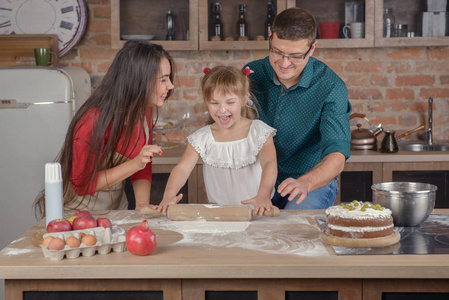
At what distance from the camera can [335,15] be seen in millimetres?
4141

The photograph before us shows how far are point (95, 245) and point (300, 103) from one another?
4.91 ft

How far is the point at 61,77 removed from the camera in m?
3.66

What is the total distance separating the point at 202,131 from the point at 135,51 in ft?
1.58

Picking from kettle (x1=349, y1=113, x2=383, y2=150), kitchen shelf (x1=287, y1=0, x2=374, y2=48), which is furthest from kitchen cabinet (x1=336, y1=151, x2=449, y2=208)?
kitchen shelf (x1=287, y1=0, x2=374, y2=48)

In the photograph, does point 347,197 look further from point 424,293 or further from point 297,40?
point 424,293

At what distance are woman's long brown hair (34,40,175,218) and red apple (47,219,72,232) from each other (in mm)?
666

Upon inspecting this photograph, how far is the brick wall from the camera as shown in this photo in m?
4.30

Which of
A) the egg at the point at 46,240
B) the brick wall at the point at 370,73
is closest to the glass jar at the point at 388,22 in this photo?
the brick wall at the point at 370,73

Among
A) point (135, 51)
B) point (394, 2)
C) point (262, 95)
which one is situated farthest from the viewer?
point (394, 2)

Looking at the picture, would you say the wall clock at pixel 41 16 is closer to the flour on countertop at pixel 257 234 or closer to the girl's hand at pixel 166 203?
the girl's hand at pixel 166 203

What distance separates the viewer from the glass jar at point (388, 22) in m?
4.07

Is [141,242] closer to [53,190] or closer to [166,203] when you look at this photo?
[53,190]

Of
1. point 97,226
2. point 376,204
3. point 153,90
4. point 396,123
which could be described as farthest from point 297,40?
point 396,123

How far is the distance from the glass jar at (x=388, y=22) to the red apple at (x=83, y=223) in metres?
2.80
